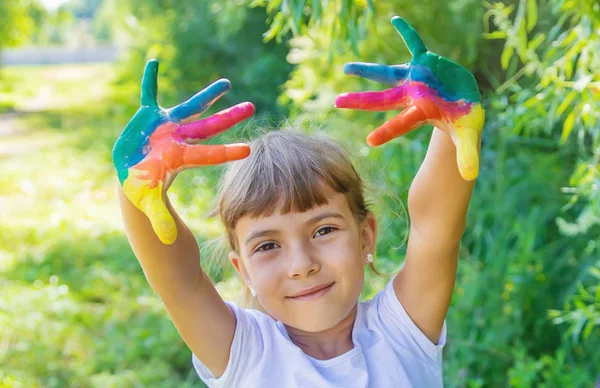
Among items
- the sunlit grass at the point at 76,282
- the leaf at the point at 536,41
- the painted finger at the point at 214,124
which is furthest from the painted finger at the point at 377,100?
the sunlit grass at the point at 76,282

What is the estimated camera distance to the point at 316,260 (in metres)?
1.32

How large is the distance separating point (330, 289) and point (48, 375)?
6.58 ft

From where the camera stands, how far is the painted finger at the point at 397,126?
1.09 m

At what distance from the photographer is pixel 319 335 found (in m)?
1.46

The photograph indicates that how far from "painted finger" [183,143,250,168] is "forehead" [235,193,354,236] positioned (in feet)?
0.95

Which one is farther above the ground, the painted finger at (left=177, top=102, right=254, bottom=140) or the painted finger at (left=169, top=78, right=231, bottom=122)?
the painted finger at (left=169, top=78, right=231, bottom=122)

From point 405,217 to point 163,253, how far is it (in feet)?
3.06

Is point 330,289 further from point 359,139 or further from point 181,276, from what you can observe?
point 359,139

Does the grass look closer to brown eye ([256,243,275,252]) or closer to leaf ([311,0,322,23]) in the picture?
brown eye ([256,243,275,252])

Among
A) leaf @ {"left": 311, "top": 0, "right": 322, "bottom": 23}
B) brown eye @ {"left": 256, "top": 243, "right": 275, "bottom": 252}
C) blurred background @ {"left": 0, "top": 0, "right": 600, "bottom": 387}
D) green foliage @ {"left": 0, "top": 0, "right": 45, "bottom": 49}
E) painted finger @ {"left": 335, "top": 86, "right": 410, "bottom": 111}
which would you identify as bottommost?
blurred background @ {"left": 0, "top": 0, "right": 600, "bottom": 387}

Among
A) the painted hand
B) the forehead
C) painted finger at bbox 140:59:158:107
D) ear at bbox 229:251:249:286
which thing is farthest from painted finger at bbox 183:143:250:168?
ear at bbox 229:251:249:286

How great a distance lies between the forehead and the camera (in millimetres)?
1349

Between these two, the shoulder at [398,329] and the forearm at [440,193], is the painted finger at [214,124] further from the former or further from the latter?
the shoulder at [398,329]

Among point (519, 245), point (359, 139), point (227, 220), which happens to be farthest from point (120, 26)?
point (227, 220)
